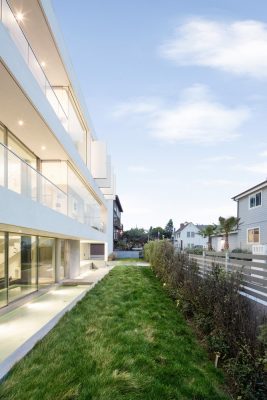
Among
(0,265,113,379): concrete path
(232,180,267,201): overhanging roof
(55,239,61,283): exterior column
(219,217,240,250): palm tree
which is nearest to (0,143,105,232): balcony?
(55,239,61,283): exterior column

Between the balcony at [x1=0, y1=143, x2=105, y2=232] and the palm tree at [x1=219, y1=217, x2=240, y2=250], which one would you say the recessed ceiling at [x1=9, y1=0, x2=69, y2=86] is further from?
the palm tree at [x1=219, y1=217, x2=240, y2=250]

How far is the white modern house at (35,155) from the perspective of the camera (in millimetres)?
7438

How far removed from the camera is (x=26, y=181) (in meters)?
8.17

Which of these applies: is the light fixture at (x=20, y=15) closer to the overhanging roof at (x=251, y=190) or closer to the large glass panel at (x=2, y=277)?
the large glass panel at (x=2, y=277)

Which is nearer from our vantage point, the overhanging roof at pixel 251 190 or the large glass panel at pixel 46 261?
the large glass panel at pixel 46 261

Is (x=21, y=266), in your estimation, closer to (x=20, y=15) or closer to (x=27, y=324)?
(x=27, y=324)

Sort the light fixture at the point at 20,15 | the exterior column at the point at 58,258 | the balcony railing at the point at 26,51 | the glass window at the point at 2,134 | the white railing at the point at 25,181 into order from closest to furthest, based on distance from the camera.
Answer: the white railing at the point at 25,181 → the balcony railing at the point at 26,51 → the glass window at the point at 2,134 → the light fixture at the point at 20,15 → the exterior column at the point at 58,258

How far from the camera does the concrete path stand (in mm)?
6234

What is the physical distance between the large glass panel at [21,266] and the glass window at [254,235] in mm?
16377

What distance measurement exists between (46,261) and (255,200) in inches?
621

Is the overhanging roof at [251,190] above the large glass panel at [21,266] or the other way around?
above

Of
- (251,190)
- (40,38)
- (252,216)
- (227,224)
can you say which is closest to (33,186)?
(40,38)

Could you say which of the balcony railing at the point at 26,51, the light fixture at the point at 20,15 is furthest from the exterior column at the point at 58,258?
the light fixture at the point at 20,15

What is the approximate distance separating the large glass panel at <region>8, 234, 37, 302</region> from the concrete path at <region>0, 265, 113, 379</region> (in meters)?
0.55
